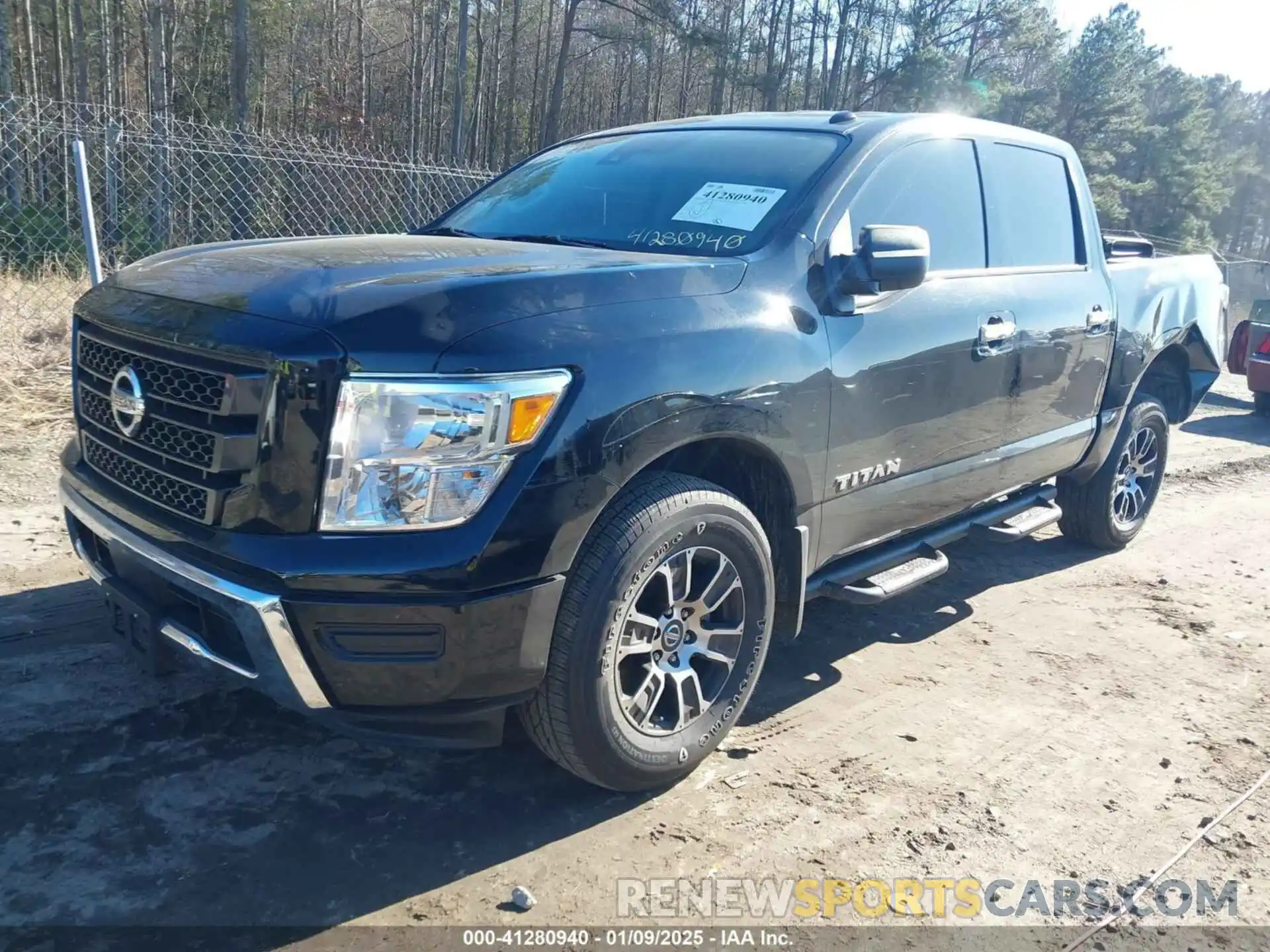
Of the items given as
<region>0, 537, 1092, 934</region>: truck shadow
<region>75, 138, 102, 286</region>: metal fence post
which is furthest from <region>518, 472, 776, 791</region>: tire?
<region>75, 138, 102, 286</region>: metal fence post

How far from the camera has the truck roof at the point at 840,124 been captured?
11.7 feet

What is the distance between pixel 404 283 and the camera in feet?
7.88

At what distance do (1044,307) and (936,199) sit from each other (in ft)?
2.55

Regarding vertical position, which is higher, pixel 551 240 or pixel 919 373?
pixel 551 240

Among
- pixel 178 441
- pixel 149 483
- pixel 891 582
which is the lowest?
pixel 891 582

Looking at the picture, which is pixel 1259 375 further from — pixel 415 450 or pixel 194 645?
pixel 194 645

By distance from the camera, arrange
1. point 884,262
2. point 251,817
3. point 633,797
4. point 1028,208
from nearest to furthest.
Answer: point 251,817 → point 633,797 → point 884,262 → point 1028,208

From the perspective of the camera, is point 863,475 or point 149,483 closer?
point 149,483

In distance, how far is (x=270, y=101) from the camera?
2884cm

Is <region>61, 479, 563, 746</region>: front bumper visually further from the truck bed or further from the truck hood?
the truck bed

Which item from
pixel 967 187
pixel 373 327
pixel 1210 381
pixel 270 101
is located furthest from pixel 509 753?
pixel 270 101

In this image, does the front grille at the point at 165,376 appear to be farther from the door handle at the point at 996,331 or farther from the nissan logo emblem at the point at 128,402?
the door handle at the point at 996,331

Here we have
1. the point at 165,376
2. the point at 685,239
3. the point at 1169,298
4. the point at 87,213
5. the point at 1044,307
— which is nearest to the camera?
the point at 165,376

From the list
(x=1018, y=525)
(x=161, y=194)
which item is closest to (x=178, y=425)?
(x=1018, y=525)
